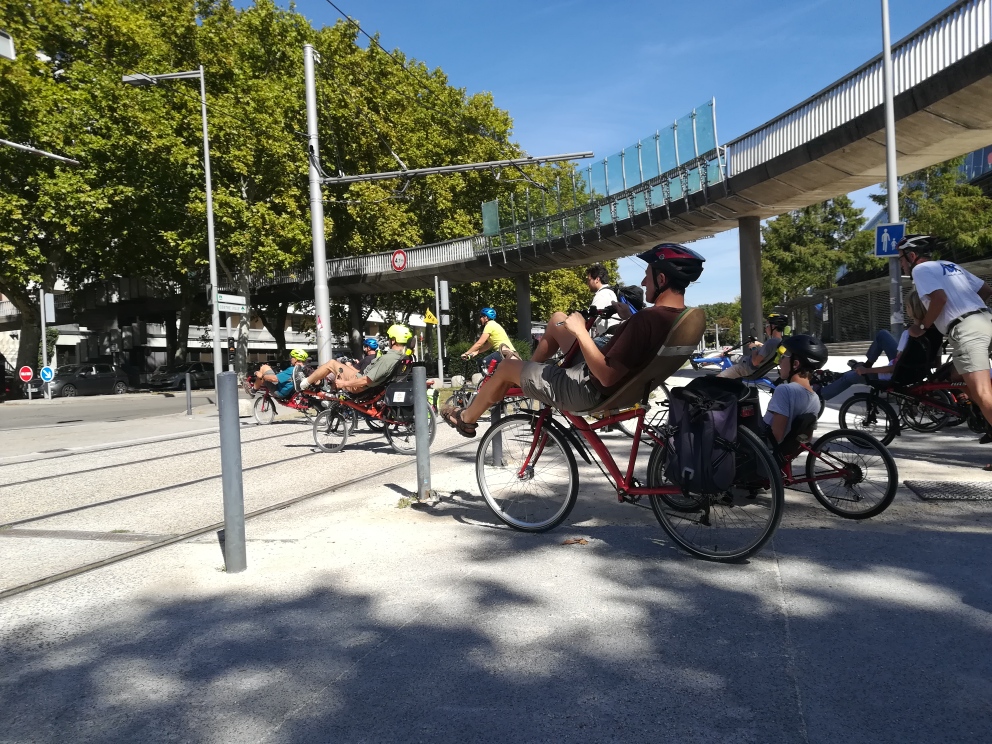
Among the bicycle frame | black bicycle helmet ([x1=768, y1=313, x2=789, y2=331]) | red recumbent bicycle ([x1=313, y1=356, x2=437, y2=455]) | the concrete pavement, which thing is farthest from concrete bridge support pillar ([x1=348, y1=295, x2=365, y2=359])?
→ the bicycle frame

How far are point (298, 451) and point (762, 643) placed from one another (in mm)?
7478

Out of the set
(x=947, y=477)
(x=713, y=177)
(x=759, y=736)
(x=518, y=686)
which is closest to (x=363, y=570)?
(x=518, y=686)

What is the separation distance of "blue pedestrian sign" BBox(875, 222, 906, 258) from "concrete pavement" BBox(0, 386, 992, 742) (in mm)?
8924

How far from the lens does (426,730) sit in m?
2.30

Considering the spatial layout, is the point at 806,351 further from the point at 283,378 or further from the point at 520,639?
the point at 283,378

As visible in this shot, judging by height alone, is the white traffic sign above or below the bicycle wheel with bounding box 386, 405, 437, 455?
above

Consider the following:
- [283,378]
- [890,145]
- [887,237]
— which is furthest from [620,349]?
[890,145]

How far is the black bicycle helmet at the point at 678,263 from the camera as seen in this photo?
4.02m

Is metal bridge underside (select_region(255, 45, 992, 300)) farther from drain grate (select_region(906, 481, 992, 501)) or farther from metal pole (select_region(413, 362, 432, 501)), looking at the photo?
metal pole (select_region(413, 362, 432, 501))

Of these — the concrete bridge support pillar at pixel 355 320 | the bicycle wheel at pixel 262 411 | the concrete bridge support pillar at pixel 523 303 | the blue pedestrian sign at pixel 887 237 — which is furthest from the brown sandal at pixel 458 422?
the concrete bridge support pillar at pixel 355 320

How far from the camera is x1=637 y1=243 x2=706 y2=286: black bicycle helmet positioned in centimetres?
402

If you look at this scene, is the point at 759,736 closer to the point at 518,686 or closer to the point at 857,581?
the point at 518,686

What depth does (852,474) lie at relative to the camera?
15.3 feet

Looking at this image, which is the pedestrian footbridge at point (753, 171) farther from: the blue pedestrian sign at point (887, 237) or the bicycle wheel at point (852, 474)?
the bicycle wheel at point (852, 474)
